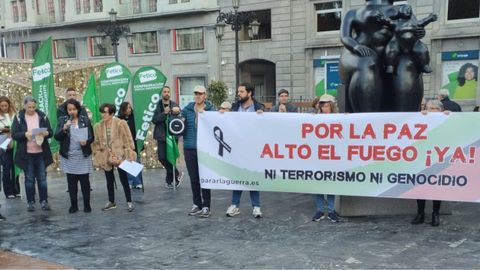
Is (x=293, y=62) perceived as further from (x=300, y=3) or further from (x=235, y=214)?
(x=235, y=214)

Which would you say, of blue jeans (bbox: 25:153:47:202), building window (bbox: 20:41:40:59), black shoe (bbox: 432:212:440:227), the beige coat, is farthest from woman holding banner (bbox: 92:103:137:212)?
building window (bbox: 20:41:40:59)

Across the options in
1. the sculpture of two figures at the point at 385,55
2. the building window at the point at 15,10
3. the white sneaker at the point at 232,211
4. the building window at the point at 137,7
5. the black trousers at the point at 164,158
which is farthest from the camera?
the building window at the point at 15,10

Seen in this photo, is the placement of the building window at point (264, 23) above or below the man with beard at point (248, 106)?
above

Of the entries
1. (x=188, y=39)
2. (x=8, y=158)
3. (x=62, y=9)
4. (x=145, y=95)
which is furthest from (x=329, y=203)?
(x=62, y=9)

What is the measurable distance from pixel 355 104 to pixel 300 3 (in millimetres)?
21803

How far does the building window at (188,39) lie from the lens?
3086 cm

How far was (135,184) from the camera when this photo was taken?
8.73m

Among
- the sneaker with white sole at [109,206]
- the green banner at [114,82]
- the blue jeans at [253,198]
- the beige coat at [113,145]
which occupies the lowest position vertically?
the sneaker with white sole at [109,206]

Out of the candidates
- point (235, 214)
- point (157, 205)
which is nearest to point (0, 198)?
point (157, 205)

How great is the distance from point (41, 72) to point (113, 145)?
250 cm

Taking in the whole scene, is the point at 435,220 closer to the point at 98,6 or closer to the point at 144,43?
the point at 144,43

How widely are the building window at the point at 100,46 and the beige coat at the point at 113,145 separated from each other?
98.3 feet

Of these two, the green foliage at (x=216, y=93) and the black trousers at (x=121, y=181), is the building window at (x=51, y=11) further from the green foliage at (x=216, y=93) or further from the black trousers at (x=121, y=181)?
the black trousers at (x=121, y=181)

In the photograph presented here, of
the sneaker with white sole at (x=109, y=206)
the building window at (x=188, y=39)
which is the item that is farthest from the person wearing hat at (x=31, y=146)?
the building window at (x=188, y=39)
